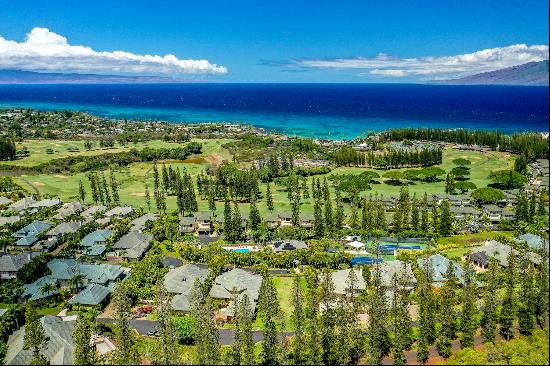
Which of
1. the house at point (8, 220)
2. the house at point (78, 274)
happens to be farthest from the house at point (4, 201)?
the house at point (78, 274)

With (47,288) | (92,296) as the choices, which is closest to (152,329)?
(92,296)

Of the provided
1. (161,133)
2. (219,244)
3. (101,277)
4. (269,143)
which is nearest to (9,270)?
(101,277)

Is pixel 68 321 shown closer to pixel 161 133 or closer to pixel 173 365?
pixel 173 365

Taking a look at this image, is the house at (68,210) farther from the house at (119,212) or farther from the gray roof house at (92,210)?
the house at (119,212)

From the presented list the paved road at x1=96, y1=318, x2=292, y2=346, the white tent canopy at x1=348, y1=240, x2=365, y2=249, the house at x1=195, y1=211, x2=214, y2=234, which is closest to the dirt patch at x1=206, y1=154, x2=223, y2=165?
the house at x1=195, y1=211, x2=214, y2=234

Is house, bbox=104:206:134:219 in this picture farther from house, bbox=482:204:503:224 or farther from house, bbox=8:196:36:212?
house, bbox=482:204:503:224

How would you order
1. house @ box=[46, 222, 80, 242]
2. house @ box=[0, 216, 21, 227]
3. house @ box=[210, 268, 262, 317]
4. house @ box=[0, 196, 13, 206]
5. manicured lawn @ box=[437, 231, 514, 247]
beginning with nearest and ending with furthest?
house @ box=[210, 268, 262, 317] < manicured lawn @ box=[437, 231, 514, 247] < house @ box=[46, 222, 80, 242] < house @ box=[0, 216, 21, 227] < house @ box=[0, 196, 13, 206]
